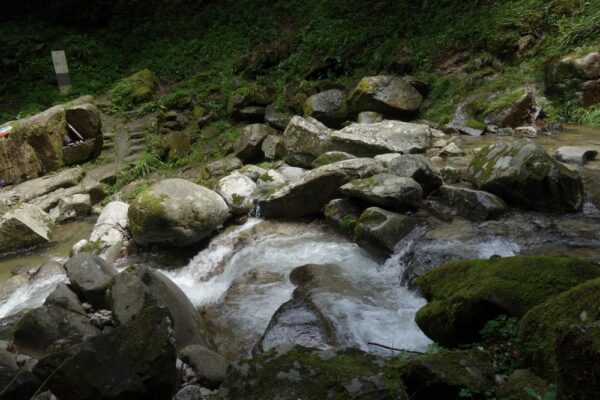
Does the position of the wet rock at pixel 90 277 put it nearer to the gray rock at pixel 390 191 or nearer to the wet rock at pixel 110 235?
the wet rock at pixel 110 235

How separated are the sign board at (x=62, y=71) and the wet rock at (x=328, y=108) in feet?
33.4

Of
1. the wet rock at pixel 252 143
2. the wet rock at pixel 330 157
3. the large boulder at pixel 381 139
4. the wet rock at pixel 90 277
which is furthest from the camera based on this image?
the wet rock at pixel 252 143

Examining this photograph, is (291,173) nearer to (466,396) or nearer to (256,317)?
(256,317)

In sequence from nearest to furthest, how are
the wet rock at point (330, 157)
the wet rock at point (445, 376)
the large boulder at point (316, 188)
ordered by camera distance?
1. the wet rock at point (445, 376)
2. the large boulder at point (316, 188)
3. the wet rock at point (330, 157)

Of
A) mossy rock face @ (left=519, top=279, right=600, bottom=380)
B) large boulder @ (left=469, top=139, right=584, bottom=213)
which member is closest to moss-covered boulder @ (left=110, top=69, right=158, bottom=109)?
large boulder @ (left=469, top=139, right=584, bottom=213)

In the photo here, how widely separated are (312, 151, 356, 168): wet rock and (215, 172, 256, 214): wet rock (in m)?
1.23

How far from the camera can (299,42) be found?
1580cm

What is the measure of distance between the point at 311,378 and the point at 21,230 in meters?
7.99

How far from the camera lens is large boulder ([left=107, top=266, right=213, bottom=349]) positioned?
181 inches

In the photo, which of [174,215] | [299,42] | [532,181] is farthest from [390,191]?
[299,42]

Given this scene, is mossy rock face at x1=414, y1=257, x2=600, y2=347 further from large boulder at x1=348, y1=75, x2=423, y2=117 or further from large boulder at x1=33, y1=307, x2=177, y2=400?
large boulder at x1=348, y1=75, x2=423, y2=117

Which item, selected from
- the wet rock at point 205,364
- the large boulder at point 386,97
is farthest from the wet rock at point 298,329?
the large boulder at point 386,97

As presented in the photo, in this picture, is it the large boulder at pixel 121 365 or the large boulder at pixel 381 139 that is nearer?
the large boulder at pixel 121 365

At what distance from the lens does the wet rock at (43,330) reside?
4.74 m
